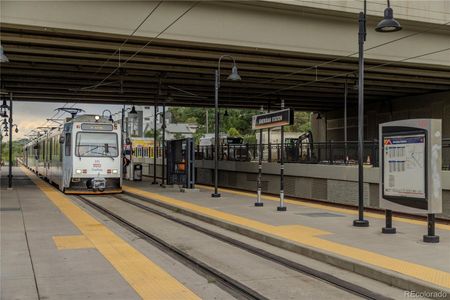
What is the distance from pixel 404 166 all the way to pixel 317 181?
29.9 ft

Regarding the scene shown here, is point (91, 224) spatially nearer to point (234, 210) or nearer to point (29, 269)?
point (234, 210)

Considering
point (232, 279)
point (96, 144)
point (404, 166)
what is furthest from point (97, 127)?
point (232, 279)

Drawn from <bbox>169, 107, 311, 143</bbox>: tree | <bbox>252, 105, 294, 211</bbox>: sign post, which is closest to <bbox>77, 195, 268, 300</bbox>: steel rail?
<bbox>252, 105, 294, 211</bbox>: sign post

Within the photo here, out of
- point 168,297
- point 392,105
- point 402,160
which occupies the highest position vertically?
point 392,105

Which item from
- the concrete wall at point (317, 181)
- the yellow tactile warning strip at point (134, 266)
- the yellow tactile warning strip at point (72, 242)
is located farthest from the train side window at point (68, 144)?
the yellow tactile warning strip at point (72, 242)

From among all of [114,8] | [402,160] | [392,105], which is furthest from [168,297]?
[392,105]

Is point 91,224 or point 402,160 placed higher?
point 402,160

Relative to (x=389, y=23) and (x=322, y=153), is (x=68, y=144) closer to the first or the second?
(x=322, y=153)

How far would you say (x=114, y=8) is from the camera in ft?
63.3

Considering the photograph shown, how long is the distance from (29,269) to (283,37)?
15946 millimetres

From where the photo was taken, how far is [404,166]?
1039cm

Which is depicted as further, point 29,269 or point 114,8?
point 114,8

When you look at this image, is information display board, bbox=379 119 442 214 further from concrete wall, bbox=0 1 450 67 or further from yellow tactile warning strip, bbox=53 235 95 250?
concrete wall, bbox=0 1 450 67

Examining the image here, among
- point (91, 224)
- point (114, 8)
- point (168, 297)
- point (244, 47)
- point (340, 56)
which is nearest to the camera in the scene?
point (168, 297)
